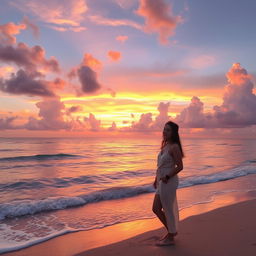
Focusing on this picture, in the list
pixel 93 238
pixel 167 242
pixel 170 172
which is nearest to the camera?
pixel 170 172

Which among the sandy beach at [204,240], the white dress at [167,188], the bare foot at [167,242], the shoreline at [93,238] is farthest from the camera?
the shoreline at [93,238]

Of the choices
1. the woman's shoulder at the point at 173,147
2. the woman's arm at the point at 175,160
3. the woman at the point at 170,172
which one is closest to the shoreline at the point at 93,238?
the woman at the point at 170,172

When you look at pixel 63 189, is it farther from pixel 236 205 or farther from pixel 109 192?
pixel 236 205

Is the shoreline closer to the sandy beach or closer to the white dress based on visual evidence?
the sandy beach

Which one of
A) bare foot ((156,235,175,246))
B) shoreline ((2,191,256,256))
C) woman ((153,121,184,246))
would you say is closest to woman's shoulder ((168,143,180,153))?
woman ((153,121,184,246))

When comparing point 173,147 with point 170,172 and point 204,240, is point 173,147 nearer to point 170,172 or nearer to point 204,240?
point 170,172

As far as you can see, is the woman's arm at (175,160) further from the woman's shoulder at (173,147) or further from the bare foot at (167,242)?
the bare foot at (167,242)

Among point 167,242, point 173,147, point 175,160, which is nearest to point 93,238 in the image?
point 167,242

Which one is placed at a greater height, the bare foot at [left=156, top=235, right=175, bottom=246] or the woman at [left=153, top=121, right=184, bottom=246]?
the woman at [left=153, top=121, right=184, bottom=246]

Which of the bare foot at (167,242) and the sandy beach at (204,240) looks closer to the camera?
the sandy beach at (204,240)

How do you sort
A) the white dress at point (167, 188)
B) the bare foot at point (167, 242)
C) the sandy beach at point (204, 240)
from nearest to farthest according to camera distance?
the sandy beach at point (204, 240) < the white dress at point (167, 188) < the bare foot at point (167, 242)

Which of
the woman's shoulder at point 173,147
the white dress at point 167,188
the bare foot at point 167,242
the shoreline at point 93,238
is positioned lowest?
the shoreline at point 93,238

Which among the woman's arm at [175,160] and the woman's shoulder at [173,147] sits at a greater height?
the woman's shoulder at [173,147]

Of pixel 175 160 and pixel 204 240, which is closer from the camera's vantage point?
pixel 175 160
